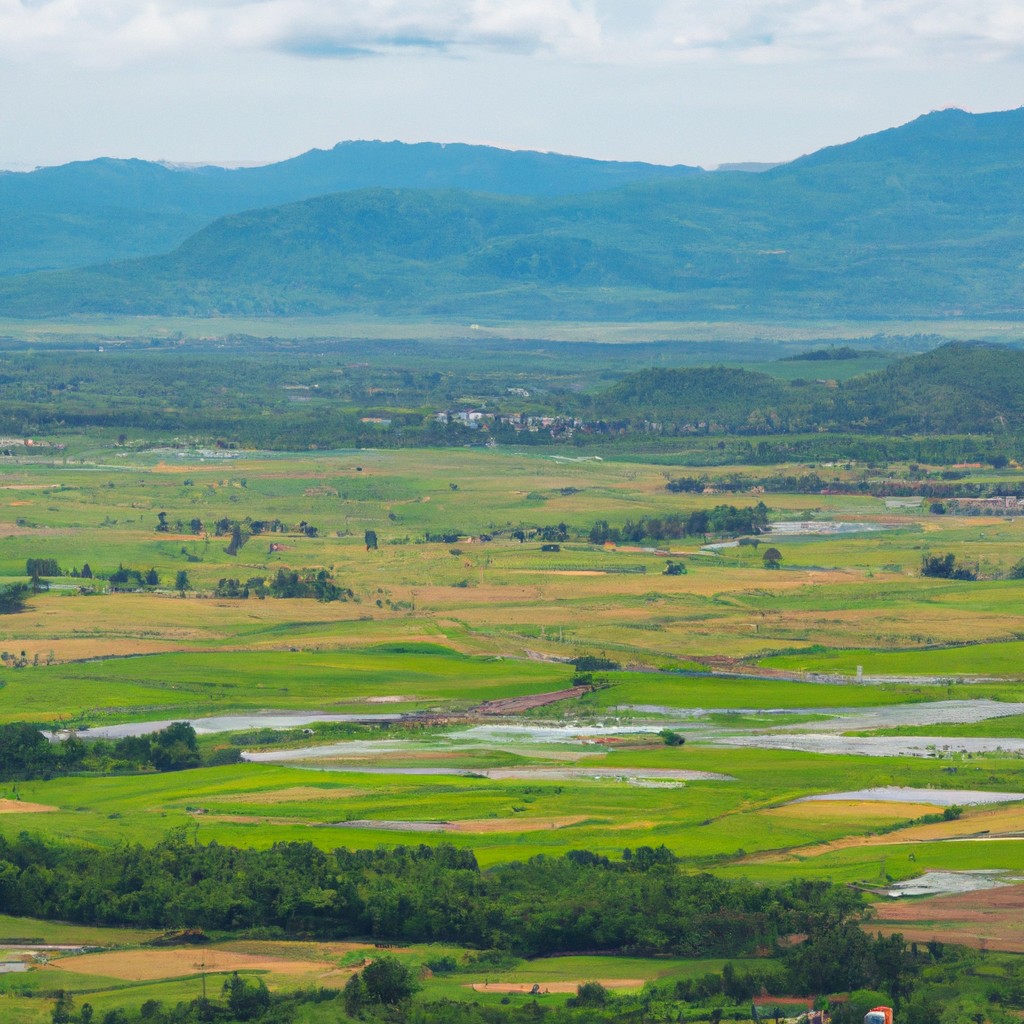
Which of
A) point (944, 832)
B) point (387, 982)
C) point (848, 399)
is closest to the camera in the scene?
point (387, 982)

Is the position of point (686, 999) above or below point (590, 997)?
below

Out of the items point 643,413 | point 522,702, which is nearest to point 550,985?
point 522,702

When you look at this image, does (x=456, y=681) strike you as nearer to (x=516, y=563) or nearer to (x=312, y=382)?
(x=516, y=563)

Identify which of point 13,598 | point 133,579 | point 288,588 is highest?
point 133,579

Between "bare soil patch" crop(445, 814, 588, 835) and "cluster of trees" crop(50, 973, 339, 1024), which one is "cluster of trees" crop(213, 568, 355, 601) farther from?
"cluster of trees" crop(50, 973, 339, 1024)

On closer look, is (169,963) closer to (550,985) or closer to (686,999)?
(550,985)

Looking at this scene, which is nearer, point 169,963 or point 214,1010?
point 214,1010
